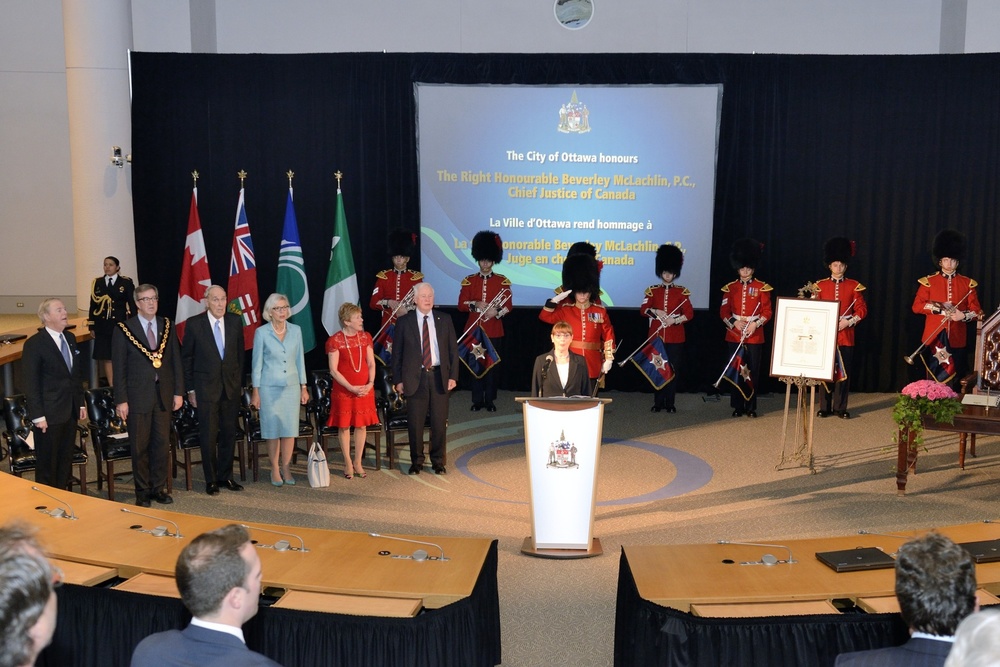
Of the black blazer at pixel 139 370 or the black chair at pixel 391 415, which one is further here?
the black chair at pixel 391 415

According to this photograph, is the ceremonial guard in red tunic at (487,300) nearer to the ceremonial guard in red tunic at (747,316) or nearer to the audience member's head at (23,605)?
the ceremonial guard in red tunic at (747,316)

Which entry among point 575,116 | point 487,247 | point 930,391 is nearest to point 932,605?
point 930,391

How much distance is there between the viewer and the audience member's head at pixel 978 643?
71.9 inches

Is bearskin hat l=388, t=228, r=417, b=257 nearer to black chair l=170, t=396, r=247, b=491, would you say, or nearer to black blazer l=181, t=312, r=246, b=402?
black chair l=170, t=396, r=247, b=491

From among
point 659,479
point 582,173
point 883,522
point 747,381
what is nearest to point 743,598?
point 883,522

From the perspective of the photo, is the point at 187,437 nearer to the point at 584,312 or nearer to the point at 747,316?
the point at 584,312

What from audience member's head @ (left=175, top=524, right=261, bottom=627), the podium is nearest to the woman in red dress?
the podium

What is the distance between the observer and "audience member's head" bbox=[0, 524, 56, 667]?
199 centimetres

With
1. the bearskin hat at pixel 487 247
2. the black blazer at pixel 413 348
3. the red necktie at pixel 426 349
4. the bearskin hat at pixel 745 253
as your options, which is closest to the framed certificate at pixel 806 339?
the bearskin hat at pixel 745 253

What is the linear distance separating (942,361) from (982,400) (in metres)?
2.44

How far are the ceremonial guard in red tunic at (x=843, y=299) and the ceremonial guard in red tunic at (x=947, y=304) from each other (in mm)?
600

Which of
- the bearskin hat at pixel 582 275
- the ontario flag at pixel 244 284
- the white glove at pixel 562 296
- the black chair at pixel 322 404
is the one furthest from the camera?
the ontario flag at pixel 244 284

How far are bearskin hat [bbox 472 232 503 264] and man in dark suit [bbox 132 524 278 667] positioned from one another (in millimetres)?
8304

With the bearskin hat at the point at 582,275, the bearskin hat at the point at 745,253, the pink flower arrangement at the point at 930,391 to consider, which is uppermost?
the bearskin hat at the point at 745,253
